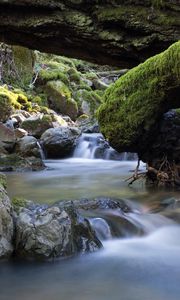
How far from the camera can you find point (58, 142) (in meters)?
14.8

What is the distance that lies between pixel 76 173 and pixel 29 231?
6.92 m

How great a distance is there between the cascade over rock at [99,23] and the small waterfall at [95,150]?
6081mm

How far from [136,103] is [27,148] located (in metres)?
6.53

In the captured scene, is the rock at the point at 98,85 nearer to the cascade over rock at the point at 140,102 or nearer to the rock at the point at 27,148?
the rock at the point at 27,148

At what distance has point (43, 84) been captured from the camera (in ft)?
75.6

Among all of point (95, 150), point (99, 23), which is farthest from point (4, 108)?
point (99, 23)

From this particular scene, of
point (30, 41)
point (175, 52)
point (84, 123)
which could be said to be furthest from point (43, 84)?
A: point (175, 52)

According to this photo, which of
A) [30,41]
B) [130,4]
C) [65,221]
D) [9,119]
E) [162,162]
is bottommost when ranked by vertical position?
[65,221]

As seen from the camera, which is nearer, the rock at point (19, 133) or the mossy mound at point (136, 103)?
the mossy mound at point (136, 103)

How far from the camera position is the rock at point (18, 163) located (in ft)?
38.9

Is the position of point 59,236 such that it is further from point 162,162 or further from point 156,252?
point 162,162

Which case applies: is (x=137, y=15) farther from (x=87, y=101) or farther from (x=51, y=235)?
(x=87, y=101)

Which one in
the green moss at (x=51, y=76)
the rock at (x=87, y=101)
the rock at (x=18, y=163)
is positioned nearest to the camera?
the rock at (x=18, y=163)

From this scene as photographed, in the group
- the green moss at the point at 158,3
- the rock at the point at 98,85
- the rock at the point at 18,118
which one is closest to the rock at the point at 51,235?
the green moss at the point at 158,3
